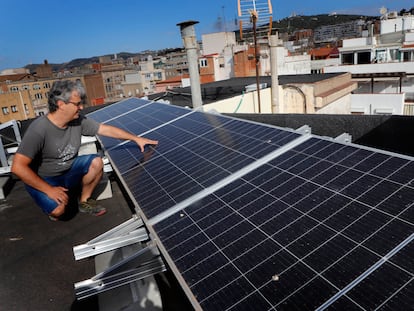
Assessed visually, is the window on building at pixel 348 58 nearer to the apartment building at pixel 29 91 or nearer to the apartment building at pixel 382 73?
the apartment building at pixel 382 73

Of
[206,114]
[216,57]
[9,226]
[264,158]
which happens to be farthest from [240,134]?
[216,57]

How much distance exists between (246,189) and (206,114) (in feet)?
13.7

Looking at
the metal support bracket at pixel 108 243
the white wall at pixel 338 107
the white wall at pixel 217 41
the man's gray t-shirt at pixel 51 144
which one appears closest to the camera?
the metal support bracket at pixel 108 243

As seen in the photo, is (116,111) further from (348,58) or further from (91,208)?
(348,58)

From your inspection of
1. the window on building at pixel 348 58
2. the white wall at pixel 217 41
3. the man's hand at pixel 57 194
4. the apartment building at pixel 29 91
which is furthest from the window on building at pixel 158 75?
the man's hand at pixel 57 194

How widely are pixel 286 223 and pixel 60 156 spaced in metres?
4.08

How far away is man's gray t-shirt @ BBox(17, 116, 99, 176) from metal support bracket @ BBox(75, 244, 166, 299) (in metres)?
2.53

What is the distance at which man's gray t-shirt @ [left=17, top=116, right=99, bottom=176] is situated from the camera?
5016 mm

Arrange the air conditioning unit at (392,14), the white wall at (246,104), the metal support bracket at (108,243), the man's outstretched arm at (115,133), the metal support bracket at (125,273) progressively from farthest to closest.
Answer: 1. the air conditioning unit at (392,14)
2. the white wall at (246,104)
3. the man's outstretched arm at (115,133)
4. the metal support bracket at (108,243)
5. the metal support bracket at (125,273)

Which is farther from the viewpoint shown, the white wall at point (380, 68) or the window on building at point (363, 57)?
the window on building at point (363, 57)

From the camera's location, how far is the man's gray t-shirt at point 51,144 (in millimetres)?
5016

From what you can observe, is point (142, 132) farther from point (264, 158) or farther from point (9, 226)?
point (264, 158)

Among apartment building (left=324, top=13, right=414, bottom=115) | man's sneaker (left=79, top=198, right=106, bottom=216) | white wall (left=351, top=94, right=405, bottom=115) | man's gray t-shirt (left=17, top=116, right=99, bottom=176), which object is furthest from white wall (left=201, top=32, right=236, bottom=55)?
man's sneaker (left=79, top=198, right=106, bottom=216)

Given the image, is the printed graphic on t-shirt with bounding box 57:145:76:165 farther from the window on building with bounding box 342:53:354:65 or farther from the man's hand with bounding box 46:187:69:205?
the window on building with bounding box 342:53:354:65
